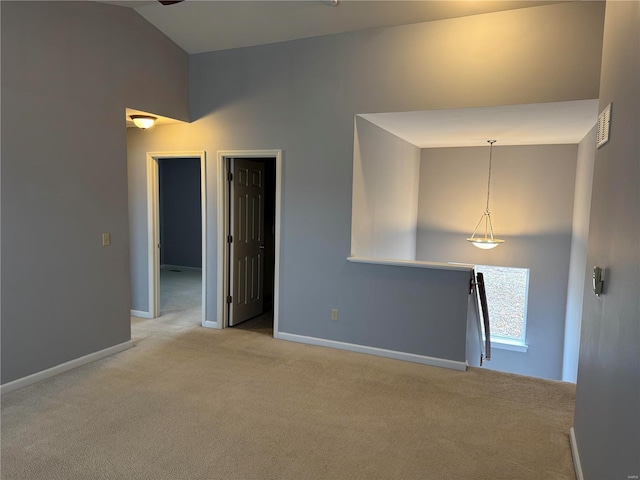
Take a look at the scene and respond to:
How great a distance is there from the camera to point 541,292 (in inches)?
248

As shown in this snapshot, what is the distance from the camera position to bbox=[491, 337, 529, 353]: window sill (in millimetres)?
6477

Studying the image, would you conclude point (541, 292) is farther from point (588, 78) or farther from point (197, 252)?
point (197, 252)

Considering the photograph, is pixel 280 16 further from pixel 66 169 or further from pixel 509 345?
pixel 509 345

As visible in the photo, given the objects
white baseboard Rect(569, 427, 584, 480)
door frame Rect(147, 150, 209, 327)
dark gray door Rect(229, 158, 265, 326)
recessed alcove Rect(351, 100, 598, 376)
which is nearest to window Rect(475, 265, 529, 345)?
recessed alcove Rect(351, 100, 598, 376)

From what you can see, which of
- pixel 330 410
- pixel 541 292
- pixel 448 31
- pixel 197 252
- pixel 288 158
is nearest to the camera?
pixel 330 410

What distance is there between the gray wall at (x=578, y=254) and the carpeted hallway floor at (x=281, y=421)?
1644 mm

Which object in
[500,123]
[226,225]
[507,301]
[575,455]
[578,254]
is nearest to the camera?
[575,455]

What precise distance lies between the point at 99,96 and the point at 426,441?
3824mm

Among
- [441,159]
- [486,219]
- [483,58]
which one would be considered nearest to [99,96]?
[483,58]

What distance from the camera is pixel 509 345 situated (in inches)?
259

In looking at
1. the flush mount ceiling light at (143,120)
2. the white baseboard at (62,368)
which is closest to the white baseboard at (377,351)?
the white baseboard at (62,368)

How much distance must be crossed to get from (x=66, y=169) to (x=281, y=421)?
8.75ft

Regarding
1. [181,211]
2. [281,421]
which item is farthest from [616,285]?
[181,211]

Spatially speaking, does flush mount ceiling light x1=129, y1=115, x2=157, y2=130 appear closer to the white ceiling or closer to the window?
the white ceiling
